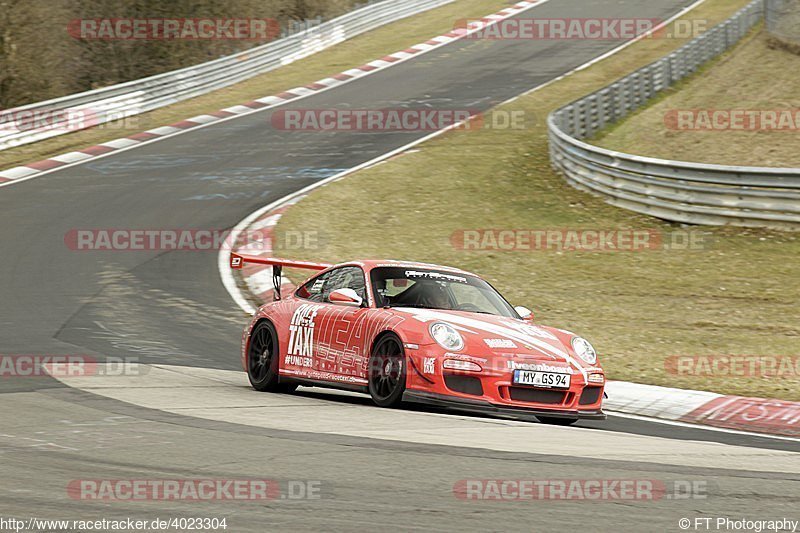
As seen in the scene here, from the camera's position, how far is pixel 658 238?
18.0 metres

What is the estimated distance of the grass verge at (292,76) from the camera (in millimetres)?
25391

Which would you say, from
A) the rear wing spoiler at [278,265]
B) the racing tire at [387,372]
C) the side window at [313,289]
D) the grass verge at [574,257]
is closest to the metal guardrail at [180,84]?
the grass verge at [574,257]

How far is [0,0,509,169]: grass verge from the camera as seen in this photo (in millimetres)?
25391

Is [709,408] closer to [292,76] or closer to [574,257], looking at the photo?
[574,257]

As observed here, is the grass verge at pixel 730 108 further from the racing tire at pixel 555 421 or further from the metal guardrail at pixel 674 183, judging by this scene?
the racing tire at pixel 555 421

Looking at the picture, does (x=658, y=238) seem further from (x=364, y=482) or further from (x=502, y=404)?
(x=364, y=482)

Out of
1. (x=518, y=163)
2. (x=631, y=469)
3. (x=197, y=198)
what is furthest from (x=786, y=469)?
(x=518, y=163)

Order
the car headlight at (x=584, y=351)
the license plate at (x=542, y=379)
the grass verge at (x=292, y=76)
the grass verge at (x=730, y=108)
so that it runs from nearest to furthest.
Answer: the license plate at (x=542, y=379) → the car headlight at (x=584, y=351) → the grass verge at (x=730, y=108) → the grass verge at (x=292, y=76)

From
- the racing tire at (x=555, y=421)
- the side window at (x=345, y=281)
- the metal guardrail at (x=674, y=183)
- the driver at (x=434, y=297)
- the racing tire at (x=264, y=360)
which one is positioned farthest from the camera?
the metal guardrail at (x=674, y=183)

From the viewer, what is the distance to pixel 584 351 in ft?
29.5

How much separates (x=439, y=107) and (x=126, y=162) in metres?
8.96

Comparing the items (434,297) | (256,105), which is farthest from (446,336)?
(256,105)

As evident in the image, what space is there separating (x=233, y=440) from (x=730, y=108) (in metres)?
21.4

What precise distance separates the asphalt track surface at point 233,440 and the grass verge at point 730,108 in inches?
424
